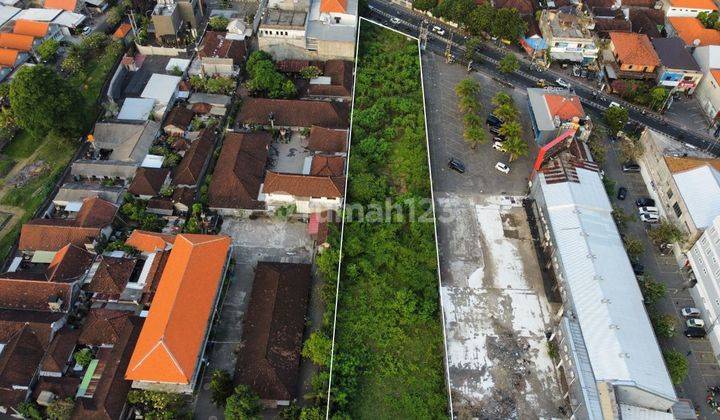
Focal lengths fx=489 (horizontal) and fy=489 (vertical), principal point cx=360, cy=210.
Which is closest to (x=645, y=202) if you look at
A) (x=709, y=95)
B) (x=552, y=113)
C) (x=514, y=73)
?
(x=552, y=113)

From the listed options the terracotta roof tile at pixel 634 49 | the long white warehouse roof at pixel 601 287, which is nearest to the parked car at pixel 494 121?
the long white warehouse roof at pixel 601 287

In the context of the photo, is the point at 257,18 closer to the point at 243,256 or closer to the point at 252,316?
the point at 243,256

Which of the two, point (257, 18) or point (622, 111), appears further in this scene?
point (257, 18)

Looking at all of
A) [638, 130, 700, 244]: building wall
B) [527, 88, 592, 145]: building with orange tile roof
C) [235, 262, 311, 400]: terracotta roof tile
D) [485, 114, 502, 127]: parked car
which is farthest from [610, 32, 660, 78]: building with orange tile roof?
[235, 262, 311, 400]: terracotta roof tile

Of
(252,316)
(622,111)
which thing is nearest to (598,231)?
(622,111)

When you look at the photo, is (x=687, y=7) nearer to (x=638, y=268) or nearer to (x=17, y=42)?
(x=638, y=268)

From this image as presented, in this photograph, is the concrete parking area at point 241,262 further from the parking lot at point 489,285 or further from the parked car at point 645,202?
the parked car at point 645,202

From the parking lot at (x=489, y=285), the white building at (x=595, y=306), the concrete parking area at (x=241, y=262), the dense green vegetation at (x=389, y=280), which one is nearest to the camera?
the white building at (x=595, y=306)
